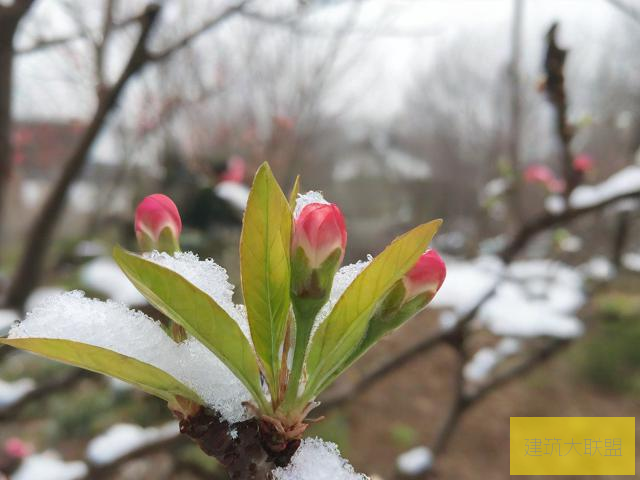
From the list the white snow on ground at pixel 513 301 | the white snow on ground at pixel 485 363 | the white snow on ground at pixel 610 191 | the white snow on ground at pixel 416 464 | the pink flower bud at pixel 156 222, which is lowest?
the white snow on ground at pixel 485 363

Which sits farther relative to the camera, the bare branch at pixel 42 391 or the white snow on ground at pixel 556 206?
the white snow on ground at pixel 556 206

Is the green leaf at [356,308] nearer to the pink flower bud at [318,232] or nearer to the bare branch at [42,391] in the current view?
the pink flower bud at [318,232]

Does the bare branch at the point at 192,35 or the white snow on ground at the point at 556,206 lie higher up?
the bare branch at the point at 192,35

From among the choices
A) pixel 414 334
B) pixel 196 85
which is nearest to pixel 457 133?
pixel 414 334

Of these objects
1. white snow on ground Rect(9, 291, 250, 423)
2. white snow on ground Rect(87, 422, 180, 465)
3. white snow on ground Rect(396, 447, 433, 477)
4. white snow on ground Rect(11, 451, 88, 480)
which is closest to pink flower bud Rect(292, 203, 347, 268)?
white snow on ground Rect(9, 291, 250, 423)

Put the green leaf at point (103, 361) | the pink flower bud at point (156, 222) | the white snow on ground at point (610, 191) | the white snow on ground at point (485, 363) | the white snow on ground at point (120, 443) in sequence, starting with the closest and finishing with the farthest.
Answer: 1. the green leaf at point (103, 361)
2. the pink flower bud at point (156, 222)
3. the white snow on ground at point (120, 443)
4. the white snow on ground at point (610, 191)
5. the white snow on ground at point (485, 363)

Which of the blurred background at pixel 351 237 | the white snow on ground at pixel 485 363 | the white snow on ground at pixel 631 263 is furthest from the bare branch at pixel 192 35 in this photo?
the white snow on ground at pixel 631 263
